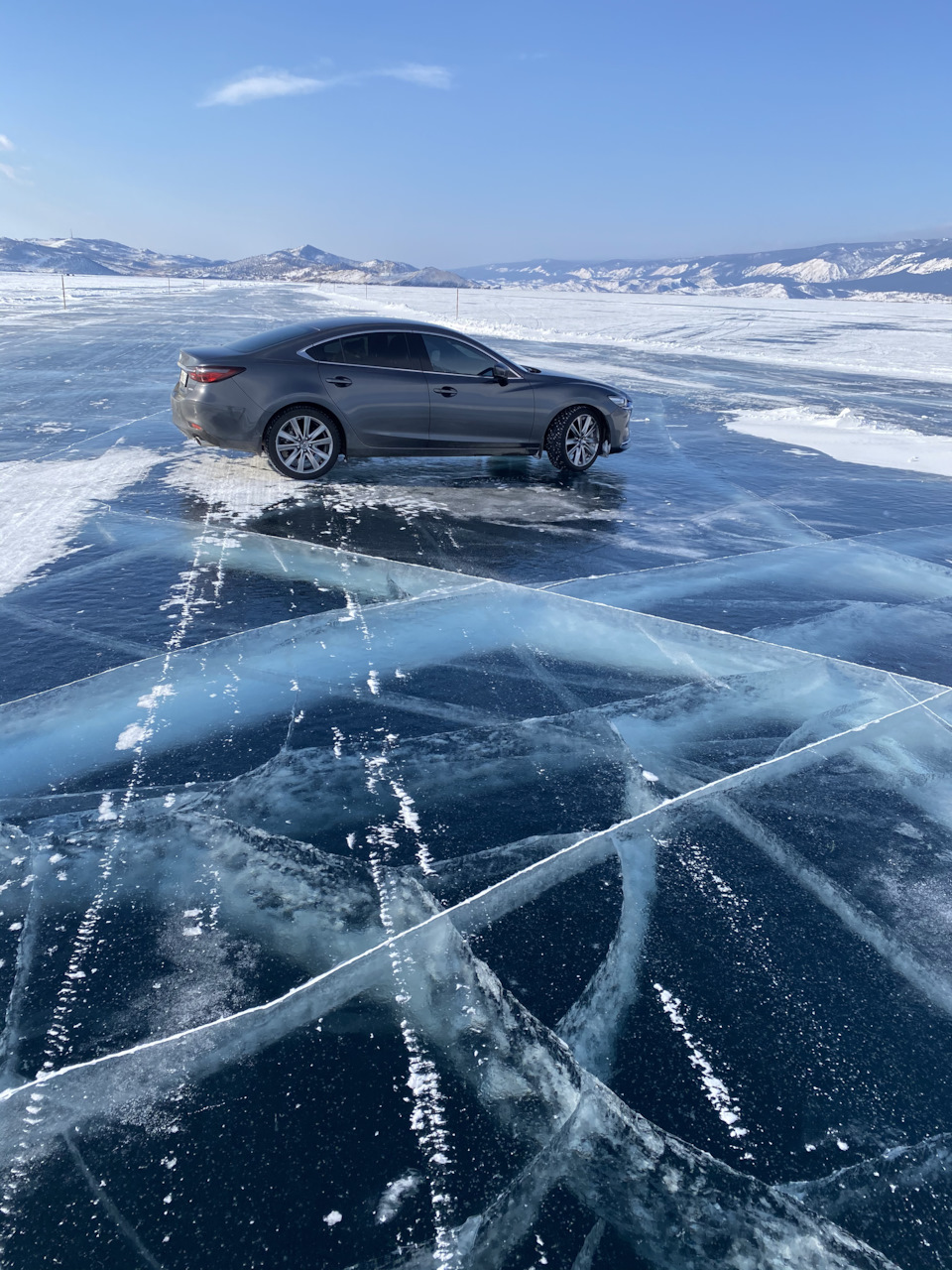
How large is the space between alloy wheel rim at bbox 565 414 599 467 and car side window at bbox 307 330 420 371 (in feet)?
6.13

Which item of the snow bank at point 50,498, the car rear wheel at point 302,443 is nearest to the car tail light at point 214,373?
the car rear wheel at point 302,443

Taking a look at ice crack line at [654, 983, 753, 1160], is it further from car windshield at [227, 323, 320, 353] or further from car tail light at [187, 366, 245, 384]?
car windshield at [227, 323, 320, 353]

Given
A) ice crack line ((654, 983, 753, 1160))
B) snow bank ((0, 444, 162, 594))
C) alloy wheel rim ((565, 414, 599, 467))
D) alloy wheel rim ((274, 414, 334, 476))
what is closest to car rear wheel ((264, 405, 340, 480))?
alloy wheel rim ((274, 414, 334, 476))

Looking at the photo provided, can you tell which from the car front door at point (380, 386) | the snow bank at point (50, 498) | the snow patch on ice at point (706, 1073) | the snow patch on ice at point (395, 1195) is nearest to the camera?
the snow patch on ice at point (395, 1195)

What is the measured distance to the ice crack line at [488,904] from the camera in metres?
2.37

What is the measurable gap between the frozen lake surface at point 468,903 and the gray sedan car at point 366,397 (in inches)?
56.0

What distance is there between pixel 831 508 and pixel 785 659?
426cm

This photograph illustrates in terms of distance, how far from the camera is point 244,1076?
2311 mm

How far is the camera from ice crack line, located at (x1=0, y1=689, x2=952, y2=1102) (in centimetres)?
237

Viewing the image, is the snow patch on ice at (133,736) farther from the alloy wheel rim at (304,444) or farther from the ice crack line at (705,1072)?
the alloy wheel rim at (304,444)

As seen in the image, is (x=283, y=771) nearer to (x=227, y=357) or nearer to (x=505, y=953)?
(x=505, y=953)

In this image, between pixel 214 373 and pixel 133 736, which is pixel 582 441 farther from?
pixel 133 736

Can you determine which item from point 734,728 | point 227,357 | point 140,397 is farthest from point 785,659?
point 140,397

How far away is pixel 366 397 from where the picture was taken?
8.28 metres
